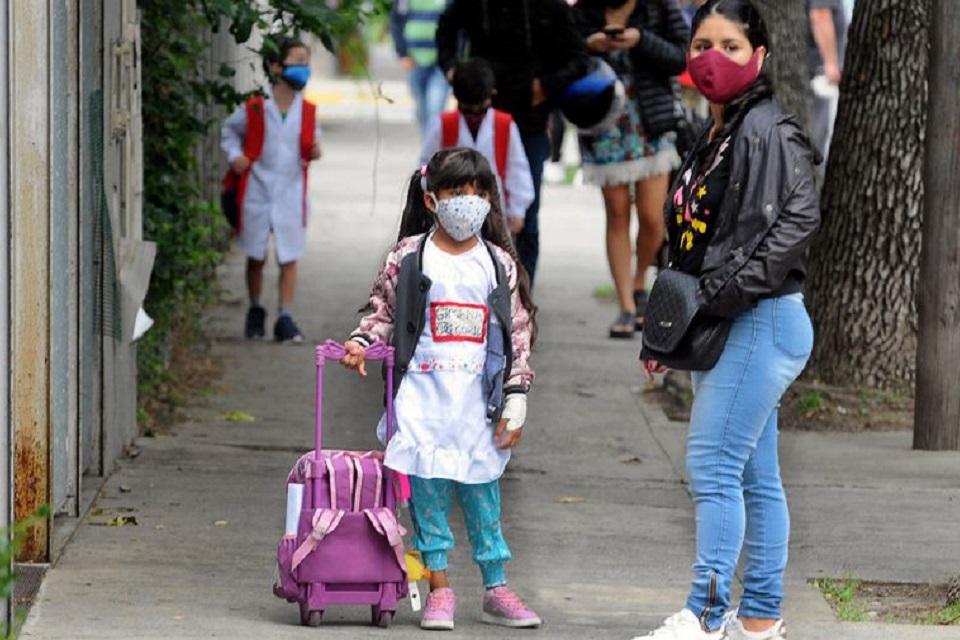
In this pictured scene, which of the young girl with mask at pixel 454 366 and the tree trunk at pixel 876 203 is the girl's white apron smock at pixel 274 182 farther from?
the young girl with mask at pixel 454 366

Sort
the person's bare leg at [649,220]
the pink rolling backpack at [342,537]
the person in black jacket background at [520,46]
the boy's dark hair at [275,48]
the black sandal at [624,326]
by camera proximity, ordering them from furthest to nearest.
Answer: the black sandal at [624,326] → the person's bare leg at [649,220] → the person in black jacket background at [520,46] → the boy's dark hair at [275,48] → the pink rolling backpack at [342,537]

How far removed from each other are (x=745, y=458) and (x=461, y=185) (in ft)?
3.56

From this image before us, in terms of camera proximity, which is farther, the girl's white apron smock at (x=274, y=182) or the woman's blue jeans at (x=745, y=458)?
the girl's white apron smock at (x=274, y=182)

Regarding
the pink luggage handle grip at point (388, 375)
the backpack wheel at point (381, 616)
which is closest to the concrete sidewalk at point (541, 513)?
the backpack wheel at point (381, 616)

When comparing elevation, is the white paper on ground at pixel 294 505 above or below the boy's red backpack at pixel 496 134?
below

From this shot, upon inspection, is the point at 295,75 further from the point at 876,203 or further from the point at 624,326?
the point at 876,203

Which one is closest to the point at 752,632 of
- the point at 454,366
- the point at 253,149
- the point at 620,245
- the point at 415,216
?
the point at 454,366

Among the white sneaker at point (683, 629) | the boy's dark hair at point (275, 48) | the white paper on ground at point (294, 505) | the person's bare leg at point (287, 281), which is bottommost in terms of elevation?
the person's bare leg at point (287, 281)

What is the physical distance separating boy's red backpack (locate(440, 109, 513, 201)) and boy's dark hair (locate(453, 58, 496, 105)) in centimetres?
12

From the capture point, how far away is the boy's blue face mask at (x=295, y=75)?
10.9m

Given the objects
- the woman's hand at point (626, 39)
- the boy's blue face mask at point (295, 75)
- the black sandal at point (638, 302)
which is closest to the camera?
the woman's hand at point (626, 39)

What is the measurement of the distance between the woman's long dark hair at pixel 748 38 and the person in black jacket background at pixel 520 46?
190 inches

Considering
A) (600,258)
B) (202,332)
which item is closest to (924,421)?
(202,332)

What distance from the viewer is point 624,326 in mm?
11672
